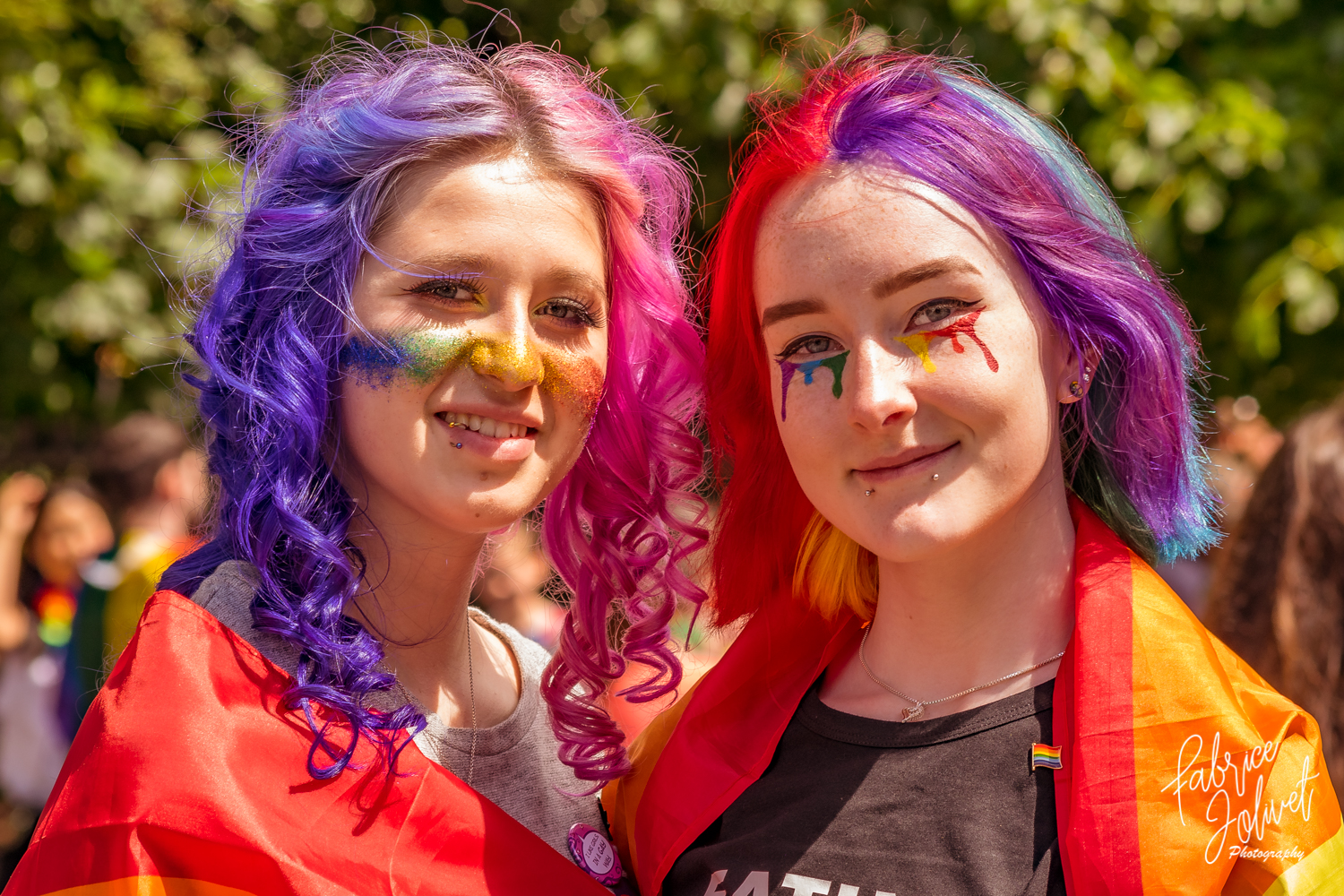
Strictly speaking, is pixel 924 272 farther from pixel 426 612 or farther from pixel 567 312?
pixel 426 612

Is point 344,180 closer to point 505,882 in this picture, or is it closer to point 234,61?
point 505,882

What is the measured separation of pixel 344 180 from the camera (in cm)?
186

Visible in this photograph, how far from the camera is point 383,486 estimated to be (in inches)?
73.9

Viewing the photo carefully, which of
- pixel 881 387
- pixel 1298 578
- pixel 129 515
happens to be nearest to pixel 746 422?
pixel 881 387

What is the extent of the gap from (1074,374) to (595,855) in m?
1.11

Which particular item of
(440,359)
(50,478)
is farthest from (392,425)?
(50,478)

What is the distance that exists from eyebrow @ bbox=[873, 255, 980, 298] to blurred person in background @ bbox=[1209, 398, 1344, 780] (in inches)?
53.5

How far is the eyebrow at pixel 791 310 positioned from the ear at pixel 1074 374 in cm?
39

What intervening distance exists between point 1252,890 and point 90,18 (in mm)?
4515


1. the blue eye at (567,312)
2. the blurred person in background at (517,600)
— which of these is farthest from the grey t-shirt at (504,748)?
the blurred person in background at (517,600)

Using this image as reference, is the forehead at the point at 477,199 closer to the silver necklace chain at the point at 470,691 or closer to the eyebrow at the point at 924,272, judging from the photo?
the eyebrow at the point at 924,272

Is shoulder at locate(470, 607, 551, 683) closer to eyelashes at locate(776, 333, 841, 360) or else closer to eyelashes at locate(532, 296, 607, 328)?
eyelashes at locate(532, 296, 607, 328)

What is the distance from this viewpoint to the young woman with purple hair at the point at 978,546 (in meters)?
1.53

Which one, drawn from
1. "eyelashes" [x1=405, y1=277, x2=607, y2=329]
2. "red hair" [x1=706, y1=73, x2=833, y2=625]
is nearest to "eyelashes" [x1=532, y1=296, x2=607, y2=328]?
"eyelashes" [x1=405, y1=277, x2=607, y2=329]
